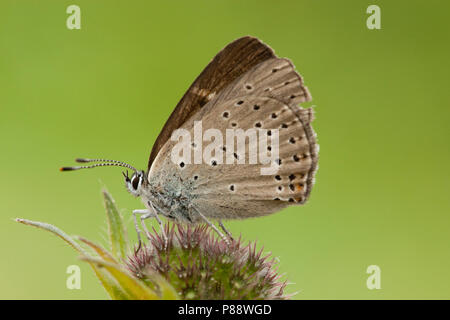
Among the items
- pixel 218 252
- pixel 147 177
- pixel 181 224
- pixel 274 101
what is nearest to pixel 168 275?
pixel 218 252

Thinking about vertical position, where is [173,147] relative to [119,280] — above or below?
above

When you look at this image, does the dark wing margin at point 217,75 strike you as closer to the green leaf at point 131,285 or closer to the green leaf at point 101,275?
the green leaf at point 101,275

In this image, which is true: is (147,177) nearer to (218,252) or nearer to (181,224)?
(181,224)

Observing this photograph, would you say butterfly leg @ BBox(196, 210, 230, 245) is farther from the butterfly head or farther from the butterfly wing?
the butterfly head

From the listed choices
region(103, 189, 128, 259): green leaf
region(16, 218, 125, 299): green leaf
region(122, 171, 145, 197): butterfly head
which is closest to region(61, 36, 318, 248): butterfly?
region(122, 171, 145, 197): butterfly head

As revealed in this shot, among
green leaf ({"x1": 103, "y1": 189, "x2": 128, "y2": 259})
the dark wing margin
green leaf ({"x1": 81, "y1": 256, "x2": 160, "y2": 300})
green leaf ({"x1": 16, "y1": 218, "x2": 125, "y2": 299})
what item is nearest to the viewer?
green leaf ({"x1": 81, "y1": 256, "x2": 160, "y2": 300})

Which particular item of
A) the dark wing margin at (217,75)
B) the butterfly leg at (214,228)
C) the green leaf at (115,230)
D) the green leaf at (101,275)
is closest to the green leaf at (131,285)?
the green leaf at (101,275)
